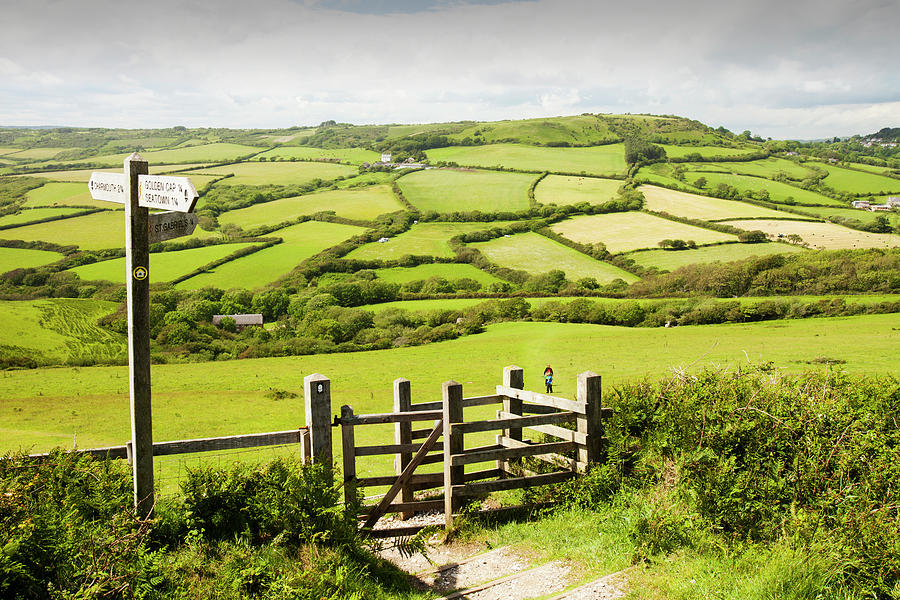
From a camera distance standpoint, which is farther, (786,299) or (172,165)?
(172,165)

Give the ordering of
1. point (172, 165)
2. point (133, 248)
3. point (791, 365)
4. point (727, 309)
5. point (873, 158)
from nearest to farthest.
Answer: point (133, 248) → point (791, 365) → point (727, 309) → point (172, 165) → point (873, 158)

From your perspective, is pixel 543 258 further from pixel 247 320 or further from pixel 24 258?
pixel 24 258

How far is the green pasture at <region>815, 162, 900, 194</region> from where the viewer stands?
11575cm

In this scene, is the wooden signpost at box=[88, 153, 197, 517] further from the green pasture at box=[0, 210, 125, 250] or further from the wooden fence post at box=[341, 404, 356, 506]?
the green pasture at box=[0, 210, 125, 250]

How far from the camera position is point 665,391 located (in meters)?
9.62

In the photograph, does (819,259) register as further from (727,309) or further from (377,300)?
(377,300)

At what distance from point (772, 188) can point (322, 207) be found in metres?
89.1

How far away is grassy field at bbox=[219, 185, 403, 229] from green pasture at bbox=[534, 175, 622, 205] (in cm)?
3046

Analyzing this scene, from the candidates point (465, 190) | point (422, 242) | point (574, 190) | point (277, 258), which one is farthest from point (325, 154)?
point (277, 258)

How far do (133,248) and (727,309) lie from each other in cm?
5149

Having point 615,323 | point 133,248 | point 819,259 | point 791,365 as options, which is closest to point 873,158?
point 819,259

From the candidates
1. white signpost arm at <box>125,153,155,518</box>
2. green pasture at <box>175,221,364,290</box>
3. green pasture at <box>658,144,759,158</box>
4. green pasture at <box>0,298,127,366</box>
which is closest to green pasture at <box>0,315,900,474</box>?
white signpost arm at <box>125,153,155,518</box>

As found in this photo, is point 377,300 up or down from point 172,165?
down

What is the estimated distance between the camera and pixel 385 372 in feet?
122
